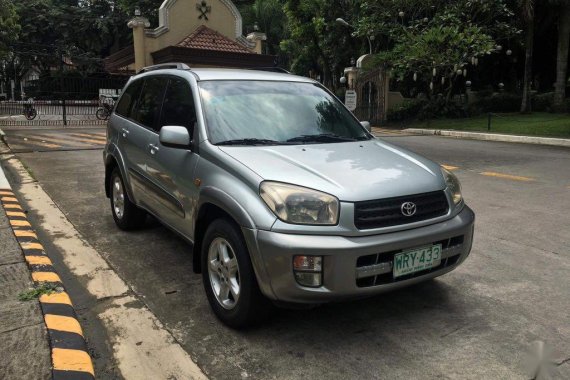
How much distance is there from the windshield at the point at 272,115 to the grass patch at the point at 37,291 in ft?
5.57

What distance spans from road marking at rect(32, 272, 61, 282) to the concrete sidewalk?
46mm

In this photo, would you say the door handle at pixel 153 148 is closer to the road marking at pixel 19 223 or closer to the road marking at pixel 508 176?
the road marking at pixel 19 223

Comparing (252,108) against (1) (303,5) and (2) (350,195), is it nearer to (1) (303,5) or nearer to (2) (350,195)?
(2) (350,195)

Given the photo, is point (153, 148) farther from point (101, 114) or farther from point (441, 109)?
point (441, 109)

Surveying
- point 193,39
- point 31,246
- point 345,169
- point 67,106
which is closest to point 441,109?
point 193,39

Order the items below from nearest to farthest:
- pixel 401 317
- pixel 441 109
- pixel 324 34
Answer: pixel 401 317
pixel 441 109
pixel 324 34

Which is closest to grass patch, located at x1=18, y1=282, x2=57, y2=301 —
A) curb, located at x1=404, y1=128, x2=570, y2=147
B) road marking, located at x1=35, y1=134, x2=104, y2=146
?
road marking, located at x1=35, y1=134, x2=104, y2=146

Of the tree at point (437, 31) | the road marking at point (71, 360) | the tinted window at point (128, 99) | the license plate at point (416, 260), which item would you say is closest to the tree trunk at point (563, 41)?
the tree at point (437, 31)

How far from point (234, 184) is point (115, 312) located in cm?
137

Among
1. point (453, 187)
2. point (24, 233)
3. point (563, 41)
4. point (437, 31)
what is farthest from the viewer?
point (563, 41)

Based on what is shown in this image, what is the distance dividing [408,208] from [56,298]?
2.63 meters

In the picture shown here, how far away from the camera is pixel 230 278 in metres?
3.46

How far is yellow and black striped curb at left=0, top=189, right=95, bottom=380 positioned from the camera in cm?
293

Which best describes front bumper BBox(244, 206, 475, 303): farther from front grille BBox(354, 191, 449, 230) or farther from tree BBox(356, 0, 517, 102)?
tree BBox(356, 0, 517, 102)
